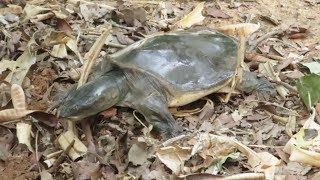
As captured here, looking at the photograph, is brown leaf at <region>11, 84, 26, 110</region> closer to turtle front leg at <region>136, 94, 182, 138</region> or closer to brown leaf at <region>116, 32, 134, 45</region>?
turtle front leg at <region>136, 94, 182, 138</region>

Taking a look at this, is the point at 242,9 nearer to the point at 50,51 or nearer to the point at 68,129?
the point at 50,51

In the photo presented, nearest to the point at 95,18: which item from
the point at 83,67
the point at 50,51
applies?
the point at 50,51

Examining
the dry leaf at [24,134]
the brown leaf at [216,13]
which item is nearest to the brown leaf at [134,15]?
the brown leaf at [216,13]

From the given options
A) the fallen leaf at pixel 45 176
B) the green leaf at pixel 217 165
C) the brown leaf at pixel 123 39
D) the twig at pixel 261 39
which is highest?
the brown leaf at pixel 123 39

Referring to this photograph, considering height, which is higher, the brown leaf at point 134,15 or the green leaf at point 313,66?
the brown leaf at point 134,15

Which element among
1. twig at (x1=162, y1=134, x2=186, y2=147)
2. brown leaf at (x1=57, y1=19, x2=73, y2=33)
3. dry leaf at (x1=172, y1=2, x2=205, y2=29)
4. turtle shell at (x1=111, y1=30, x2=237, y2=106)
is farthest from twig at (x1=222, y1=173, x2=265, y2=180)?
brown leaf at (x1=57, y1=19, x2=73, y2=33)

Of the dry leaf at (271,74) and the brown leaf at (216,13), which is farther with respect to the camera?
the brown leaf at (216,13)

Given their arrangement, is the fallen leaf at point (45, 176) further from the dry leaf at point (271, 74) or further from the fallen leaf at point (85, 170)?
the dry leaf at point (271, 74)
